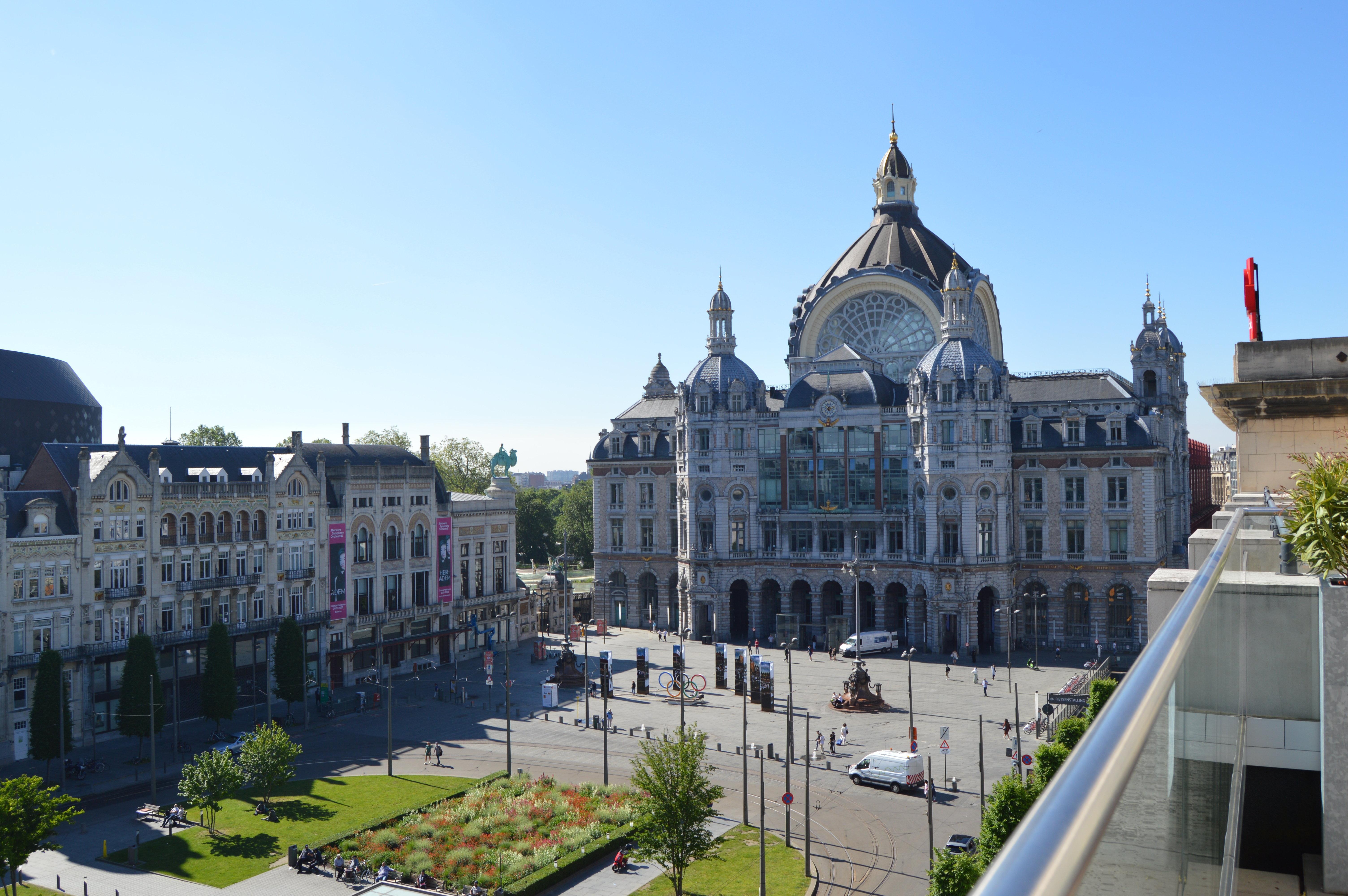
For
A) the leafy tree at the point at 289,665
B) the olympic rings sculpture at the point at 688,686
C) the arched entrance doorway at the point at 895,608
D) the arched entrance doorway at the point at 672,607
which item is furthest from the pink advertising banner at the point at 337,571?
the arched entrance doorway at the point at 895,608

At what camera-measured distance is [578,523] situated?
165125 millimetres

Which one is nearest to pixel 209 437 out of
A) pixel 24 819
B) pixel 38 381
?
pixel 38 381

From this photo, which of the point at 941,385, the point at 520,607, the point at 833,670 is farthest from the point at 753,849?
the point at 520,607

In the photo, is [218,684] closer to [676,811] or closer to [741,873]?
[676,811]

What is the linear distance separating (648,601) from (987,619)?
114 ft

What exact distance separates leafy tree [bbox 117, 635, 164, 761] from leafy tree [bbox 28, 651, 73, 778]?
3.50 meters

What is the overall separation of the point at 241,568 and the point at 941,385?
189 ft

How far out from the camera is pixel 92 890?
133 feet

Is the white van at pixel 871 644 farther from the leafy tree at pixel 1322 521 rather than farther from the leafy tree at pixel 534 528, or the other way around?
the leafy tree at pixel 1322 521

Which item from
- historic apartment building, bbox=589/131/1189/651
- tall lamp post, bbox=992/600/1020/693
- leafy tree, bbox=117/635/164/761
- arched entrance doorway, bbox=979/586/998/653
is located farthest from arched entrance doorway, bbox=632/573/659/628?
leafy tree, bbox=117/635/164/761

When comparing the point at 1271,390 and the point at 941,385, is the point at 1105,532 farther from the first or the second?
the point at 1271,390

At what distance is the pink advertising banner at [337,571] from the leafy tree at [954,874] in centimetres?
6018

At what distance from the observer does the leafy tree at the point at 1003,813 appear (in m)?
31.8

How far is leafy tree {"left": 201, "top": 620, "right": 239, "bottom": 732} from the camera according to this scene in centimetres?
6406
